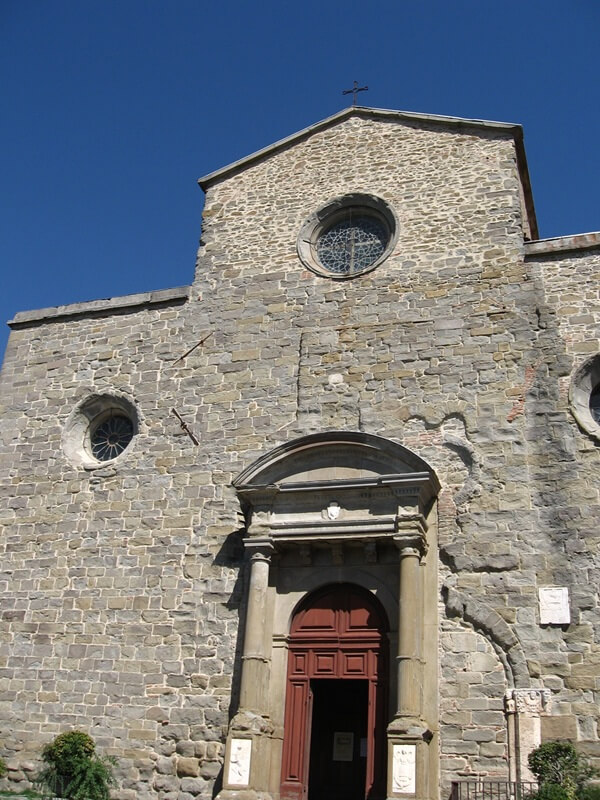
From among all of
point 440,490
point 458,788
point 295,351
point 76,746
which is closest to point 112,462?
point 295,351

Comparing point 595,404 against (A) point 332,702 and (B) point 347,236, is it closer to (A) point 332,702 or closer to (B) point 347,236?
(B) point 347,236

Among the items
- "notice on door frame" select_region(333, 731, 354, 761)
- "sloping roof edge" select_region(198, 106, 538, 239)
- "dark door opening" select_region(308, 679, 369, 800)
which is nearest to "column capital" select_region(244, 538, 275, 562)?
"dark door opening" select_region(308, 679, 369, 800)

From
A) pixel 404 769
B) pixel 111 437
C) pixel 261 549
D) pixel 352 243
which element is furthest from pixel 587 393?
pixel 111 437

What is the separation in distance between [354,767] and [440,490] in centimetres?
374

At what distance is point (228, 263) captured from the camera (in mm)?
13680

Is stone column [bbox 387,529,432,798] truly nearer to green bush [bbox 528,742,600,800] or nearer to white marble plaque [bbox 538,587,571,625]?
green bush [bbox 528,742,600,800]

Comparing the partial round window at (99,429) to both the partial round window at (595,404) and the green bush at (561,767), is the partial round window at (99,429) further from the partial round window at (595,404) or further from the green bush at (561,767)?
the green bush at (561,767)

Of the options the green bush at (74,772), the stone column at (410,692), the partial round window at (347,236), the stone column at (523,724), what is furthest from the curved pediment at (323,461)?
the green bush at (74,772)

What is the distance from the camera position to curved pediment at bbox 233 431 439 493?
11.1 m

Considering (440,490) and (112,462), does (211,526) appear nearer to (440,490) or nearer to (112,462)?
(112,462)

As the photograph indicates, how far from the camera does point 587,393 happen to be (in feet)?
36.2

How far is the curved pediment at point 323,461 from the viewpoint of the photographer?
11.1m

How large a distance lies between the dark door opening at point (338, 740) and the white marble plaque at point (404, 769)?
160cm

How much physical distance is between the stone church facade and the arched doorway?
0.03 meters
